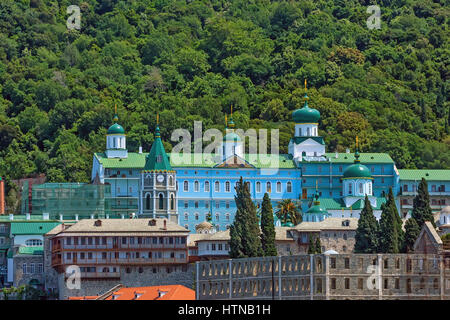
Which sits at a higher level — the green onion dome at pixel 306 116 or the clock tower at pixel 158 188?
the green onion dome at pixel 306 116

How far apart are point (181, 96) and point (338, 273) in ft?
299

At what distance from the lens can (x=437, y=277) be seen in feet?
300

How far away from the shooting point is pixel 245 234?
10331cm

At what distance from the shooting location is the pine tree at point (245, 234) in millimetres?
102125

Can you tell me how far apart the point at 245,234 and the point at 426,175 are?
39.3 metres

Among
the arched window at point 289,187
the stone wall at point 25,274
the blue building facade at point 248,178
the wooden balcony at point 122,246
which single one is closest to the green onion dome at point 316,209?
the blue building facade at point 248,178

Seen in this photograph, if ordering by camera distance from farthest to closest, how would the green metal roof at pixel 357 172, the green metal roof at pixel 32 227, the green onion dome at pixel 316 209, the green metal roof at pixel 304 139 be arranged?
the green metal roof at pixel 304 139, the green metal roof at pixel 357 172, the green onion dome at pixel 316 209, the green metal roof at pixel 32 227

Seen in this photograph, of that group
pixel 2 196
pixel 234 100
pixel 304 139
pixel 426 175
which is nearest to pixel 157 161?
pixel 2 196

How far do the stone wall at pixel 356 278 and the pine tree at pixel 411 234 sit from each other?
8.08 metres

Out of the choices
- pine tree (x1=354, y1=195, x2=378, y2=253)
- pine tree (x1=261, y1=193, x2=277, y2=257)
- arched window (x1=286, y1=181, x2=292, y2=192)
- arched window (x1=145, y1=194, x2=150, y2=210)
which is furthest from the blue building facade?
pine tree (x1=354, y1=195, x2=378, y2=253)

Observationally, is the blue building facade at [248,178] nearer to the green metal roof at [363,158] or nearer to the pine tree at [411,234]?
the green metal roof at [363,158]

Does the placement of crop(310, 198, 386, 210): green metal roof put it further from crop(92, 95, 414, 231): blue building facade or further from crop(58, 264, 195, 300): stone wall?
crop(58, 264, 195, 300): stone wall

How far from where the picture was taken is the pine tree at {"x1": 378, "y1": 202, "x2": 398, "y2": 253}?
323 feet
